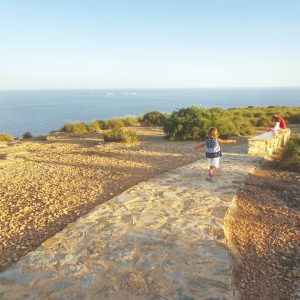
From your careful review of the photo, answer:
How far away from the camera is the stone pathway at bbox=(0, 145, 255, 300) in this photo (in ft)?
11.2

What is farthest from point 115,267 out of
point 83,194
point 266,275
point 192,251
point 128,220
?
point 83,194

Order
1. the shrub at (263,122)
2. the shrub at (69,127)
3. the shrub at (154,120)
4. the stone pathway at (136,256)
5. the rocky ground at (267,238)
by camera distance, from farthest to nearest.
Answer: the shrub at (154,120) → the shrub at (263,122) → the shrub at (69,127) → the rocky ground at (267,238) → the stone pathway at (136,256)

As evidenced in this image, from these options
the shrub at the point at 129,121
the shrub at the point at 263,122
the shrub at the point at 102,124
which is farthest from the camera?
the shrub at the point at 129,121

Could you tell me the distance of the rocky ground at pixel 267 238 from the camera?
3.72m

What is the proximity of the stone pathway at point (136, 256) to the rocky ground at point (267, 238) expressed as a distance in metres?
0.27

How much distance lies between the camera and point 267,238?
189 inches

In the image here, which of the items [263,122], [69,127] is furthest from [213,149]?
[263,122]

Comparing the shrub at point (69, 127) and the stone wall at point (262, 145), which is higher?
the stone wall at point (262, 145)

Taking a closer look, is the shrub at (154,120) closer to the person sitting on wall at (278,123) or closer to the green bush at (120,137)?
the green bush at (120,137)

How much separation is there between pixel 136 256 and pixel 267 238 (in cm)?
204

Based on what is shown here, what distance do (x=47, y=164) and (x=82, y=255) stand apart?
5935 mm

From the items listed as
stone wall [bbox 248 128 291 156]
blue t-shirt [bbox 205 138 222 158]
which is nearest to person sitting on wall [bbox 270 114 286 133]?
stone wall [bbox 248 128 291 156]

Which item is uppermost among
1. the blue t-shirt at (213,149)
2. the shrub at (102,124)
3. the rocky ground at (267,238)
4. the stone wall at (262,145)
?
the blue t-shirt at (213,149)

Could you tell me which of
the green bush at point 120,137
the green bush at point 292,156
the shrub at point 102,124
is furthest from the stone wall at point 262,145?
the shrub at point 102,124
